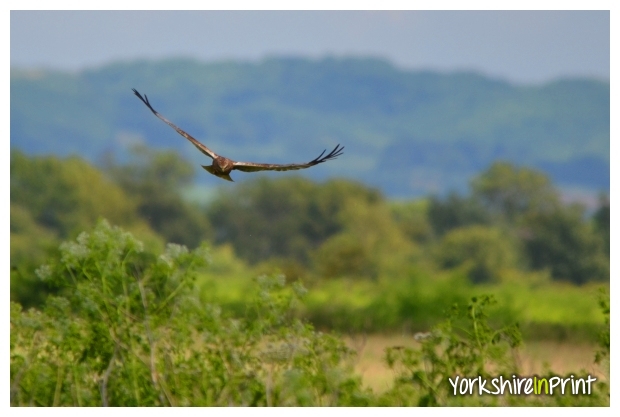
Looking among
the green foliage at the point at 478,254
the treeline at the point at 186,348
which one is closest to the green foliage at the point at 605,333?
the treeline at the point at 186,348

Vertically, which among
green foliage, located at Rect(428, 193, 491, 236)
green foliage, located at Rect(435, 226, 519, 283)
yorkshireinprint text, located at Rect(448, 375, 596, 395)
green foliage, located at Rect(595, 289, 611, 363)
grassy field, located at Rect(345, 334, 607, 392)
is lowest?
yorkshireinprint text, located at Rect(448, 375, 596, 395)

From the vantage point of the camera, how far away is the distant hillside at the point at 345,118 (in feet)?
309

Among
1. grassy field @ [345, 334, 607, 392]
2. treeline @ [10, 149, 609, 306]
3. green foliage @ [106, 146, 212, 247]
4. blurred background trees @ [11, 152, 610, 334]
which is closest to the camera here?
grassy field @ [345, 334, 607, 392]

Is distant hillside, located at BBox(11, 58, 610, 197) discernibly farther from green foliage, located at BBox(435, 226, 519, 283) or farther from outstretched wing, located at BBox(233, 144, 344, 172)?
outstretched wing, located at BBox(233, 144, 344, 172)

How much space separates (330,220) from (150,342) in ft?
138

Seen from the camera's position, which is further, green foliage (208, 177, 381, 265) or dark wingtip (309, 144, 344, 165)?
green foliage (208, 177, 381, 265)

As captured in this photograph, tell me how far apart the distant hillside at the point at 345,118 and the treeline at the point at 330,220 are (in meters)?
32.4

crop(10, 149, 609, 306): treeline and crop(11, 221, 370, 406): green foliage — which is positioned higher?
crop(10, 149, 609, 306): treeline

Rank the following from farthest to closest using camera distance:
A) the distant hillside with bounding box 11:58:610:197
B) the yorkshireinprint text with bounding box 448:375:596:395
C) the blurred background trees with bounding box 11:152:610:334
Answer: the distant hillside with bounding box 11:58:610:197
the blurred background trees with bounding box 11:152:610:334
the yorkshireinprint text with bounding box 448:375:596:395

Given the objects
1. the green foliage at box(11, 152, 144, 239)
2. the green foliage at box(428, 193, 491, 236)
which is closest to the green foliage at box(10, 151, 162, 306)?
the green foliage at box(11, 152, 144, 239)

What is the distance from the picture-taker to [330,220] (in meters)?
49.2

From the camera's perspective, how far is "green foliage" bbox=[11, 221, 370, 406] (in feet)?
24.2

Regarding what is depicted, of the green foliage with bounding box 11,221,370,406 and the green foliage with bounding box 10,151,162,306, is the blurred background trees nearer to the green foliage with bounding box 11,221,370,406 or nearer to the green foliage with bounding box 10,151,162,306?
the green foliage with bounding box 10,151,162,306

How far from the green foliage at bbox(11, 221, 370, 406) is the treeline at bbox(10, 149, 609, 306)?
79.5 ft
